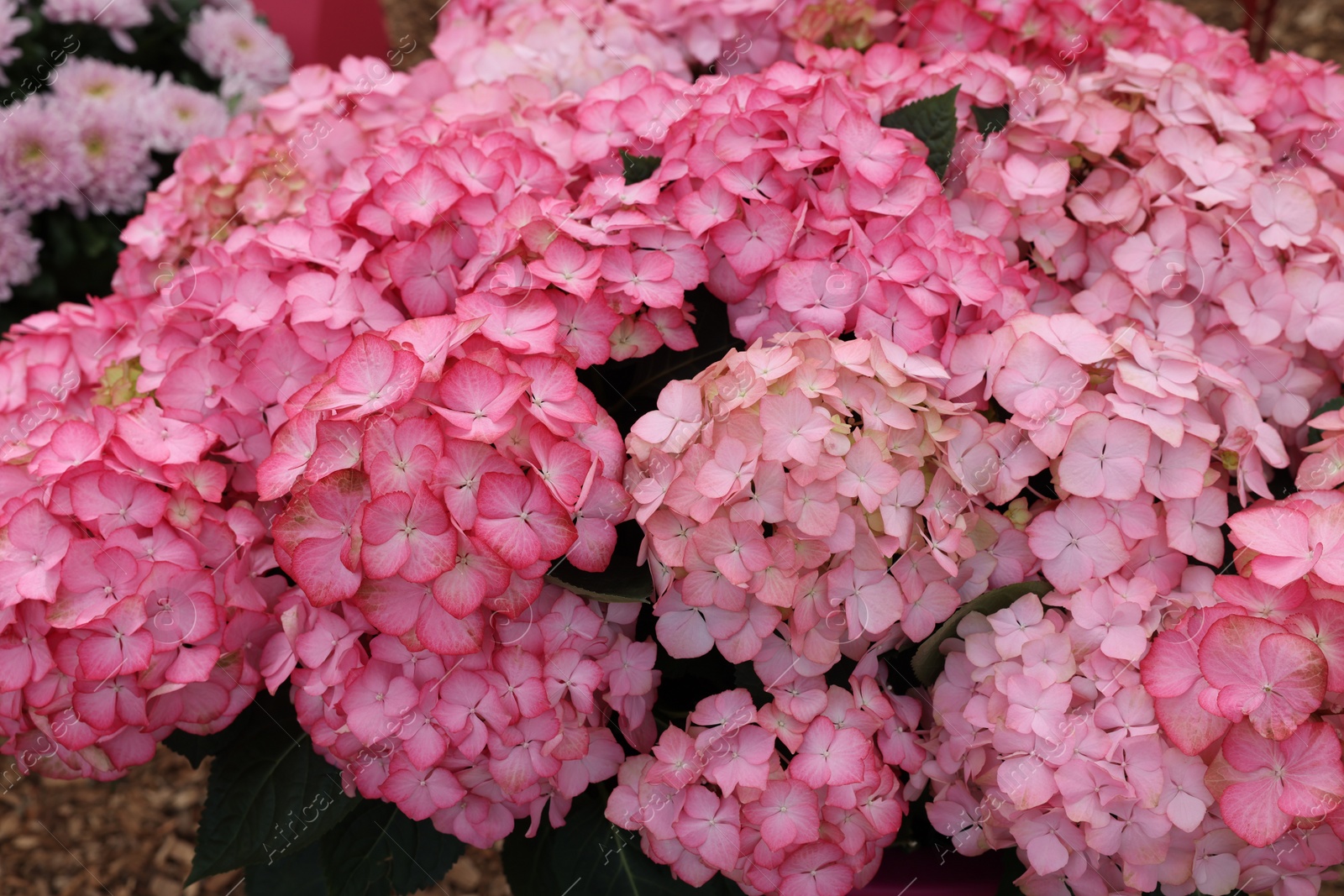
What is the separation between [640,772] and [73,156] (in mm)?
1618

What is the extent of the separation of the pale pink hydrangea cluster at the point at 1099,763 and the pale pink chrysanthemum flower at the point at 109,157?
5.64 feet

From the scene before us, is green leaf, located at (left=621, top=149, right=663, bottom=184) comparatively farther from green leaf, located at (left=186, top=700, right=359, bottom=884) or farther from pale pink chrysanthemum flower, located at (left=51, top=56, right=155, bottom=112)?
pale pink chrysanthemum flower, located at (left=51, top=56, right=155, bottom=112)

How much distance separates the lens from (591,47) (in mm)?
1349

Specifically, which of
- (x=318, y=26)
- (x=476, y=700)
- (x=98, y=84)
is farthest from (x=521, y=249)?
(x=318, y=26)

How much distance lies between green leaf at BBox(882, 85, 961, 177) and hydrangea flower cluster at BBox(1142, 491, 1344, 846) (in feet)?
1.62

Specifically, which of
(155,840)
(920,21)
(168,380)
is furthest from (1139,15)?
(155,840)

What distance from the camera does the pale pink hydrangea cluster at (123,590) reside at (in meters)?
0.83

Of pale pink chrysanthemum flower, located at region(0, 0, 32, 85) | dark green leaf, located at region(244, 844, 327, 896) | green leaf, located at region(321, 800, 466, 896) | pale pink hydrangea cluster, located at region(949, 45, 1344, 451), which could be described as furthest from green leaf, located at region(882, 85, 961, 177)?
pale pink chrysanthemum flower, located at region(0, 0, 32, 85)

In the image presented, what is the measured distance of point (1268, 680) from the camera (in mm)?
722

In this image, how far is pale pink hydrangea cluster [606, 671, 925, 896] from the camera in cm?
83

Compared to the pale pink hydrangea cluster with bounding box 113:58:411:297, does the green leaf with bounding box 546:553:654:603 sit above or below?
below

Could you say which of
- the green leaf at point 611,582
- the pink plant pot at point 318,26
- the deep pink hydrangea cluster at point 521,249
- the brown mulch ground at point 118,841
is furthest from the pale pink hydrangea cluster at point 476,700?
the pink plant pot at point 318,26

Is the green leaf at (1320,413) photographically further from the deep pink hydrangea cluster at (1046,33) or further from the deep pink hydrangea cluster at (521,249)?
the deep pink hydrangea cluster at (521,249)

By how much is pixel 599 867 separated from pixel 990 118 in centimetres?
91
